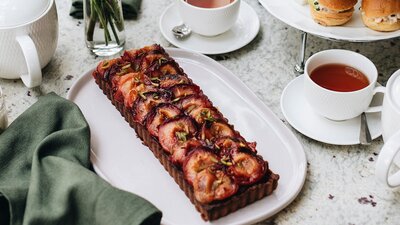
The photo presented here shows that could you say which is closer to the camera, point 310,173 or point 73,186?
point 73,186

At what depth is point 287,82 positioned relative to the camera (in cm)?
138

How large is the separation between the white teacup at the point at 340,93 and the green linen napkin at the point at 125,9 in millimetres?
514

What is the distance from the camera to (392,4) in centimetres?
125

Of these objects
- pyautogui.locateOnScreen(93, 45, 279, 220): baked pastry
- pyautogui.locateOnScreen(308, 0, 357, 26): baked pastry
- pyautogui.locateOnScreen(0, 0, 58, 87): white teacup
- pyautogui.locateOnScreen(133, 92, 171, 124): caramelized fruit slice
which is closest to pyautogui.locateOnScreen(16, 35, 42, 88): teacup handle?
pyautogui.locateOnScreen(0, 0, 58, 87): white teacup

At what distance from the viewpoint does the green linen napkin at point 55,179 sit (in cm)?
100

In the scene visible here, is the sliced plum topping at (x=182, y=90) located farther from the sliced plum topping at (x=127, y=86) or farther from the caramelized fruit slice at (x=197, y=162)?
the caramelized fruit slice at (x=197, y=162)

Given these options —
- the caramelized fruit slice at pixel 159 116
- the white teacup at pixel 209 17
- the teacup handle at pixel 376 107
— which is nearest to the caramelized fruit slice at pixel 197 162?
the caramelized fruit slice at pixel 159 116

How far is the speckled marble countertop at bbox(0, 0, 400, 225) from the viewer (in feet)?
3.63

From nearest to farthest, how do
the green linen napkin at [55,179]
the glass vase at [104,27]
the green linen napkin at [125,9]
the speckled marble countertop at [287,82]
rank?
the green linen napkin at [55,179] → the speckled marble countertop at [287,82] → the glass vase at [104,27] → the green linen napkin at [125,9]

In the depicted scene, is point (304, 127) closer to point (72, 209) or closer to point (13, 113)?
point (72, 209)

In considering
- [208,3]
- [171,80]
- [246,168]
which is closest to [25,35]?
[171,80]

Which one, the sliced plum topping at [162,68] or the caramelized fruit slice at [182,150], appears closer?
the caramelized fruit slice at [182,150]

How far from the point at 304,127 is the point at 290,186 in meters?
0.16

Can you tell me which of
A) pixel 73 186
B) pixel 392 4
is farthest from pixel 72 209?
pixel 392 4
